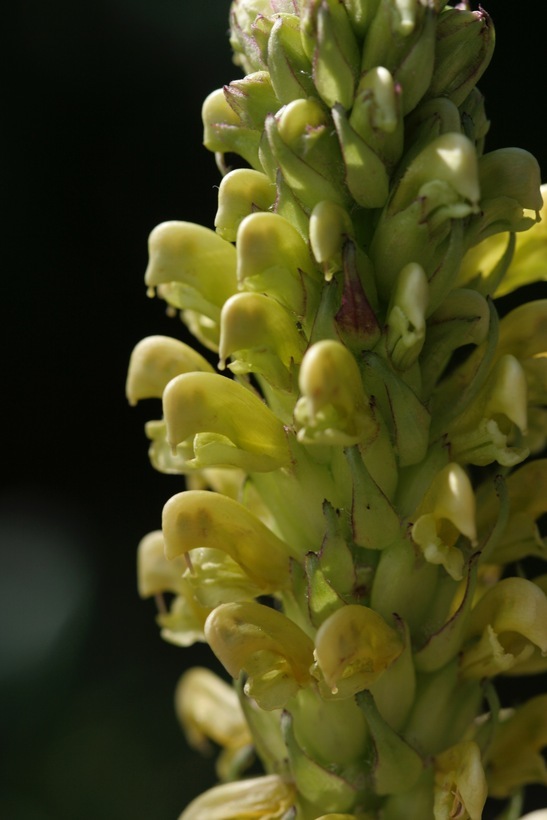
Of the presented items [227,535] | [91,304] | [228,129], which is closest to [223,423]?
[227,535]

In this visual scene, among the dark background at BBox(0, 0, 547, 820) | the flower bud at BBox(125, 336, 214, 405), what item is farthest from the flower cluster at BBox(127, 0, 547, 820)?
the dark background at BBox(0, 0, 547, 820)

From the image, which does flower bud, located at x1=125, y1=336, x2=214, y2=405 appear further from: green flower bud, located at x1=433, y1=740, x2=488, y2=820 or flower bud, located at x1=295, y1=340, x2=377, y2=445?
green flower bud, located at x1=433, y1=740, x2=488, y2=820

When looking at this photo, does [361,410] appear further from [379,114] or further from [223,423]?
[379,114]

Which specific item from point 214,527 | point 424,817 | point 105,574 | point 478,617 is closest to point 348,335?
point 214,527

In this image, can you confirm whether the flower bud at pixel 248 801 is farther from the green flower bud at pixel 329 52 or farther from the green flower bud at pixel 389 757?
the green flower bud at pixel 329 52

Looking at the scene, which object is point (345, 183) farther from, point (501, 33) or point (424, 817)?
point (501, 33)

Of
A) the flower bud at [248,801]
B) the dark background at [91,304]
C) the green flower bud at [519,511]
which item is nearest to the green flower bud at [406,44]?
the green flower bud at [519,511]
